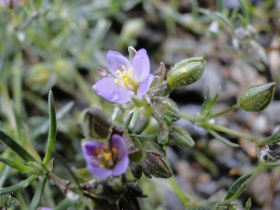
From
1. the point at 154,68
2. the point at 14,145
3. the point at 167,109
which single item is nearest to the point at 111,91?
the point at 167,109

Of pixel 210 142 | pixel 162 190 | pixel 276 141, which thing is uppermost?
pixel 276 141

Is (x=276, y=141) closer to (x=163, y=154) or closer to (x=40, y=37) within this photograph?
(x=163, y=154)

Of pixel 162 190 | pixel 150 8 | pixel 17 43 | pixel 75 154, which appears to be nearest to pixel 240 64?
pixel 150 8

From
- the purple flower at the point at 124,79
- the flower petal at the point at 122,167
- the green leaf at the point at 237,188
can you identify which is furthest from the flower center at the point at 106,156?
the green leaf at the point at 237,188

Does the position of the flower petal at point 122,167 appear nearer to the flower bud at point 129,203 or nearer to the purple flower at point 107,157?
the purple flower at point 107,157

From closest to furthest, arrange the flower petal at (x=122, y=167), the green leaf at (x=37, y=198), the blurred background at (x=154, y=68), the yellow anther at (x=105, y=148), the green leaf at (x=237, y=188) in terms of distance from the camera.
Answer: the flower petal at (x=122, y=167), the yellow anther at (x=105, y=148), the green leaf at (x=37, y=198), the green leaf at (x=237, y=188), the blurred background at (x=154, y=68)

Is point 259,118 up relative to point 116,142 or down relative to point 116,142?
down

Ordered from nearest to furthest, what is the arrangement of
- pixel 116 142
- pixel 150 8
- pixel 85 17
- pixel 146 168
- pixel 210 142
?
pixel 116 142, pixel 146 168, pixel 210 142, pixel 85 17, pixel 150 8
